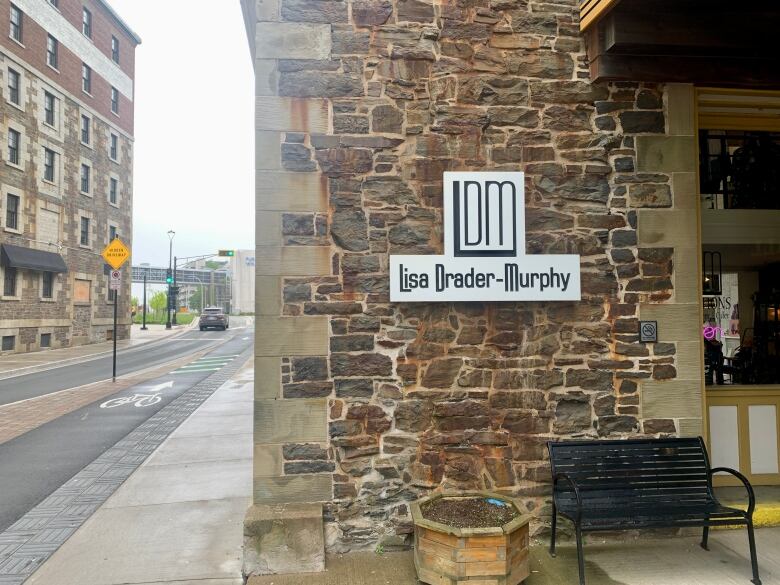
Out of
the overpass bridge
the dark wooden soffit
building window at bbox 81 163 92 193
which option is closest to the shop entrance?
the dark wooden soffit

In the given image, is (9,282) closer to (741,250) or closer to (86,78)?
(86,78)

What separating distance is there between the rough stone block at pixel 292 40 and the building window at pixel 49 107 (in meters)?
26.0

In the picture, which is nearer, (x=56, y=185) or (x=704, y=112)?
(x=704, y=112)

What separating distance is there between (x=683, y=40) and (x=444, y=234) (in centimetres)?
261

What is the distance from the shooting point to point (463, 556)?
11.7ft

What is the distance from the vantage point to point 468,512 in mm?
3932

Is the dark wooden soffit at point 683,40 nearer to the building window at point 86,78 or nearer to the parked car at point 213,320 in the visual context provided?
the building window at point 86,78

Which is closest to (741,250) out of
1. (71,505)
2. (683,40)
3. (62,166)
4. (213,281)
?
(683,40)

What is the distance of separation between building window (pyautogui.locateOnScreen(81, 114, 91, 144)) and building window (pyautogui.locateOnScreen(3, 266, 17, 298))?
9.23 meters

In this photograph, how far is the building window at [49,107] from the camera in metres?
25.0

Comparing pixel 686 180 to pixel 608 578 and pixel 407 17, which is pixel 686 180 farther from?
pixel 608 578

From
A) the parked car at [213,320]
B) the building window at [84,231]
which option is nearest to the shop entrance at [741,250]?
the building window at [84,231]

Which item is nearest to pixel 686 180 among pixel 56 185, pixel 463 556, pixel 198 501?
pixel 463 556

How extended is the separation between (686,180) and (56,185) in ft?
92.1
